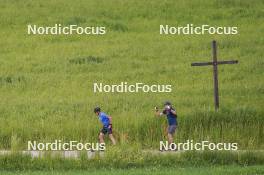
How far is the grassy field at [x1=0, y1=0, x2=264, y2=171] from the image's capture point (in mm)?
24391

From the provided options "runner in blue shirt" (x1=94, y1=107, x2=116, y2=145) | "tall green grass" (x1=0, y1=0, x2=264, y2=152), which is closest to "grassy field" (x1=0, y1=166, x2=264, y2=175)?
"runner in blue shirt" (x1=94, y1=107, x2=116, y2=145)

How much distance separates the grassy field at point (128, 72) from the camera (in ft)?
80.0

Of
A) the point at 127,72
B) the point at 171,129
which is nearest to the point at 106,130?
the point at 171,129

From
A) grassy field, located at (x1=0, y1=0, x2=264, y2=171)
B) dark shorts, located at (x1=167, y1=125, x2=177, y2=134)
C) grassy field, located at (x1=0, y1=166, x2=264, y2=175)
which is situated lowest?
grassy field, located at (x1=0, y1=166, x2=264, y2=175)

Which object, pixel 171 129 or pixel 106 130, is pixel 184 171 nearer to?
pixel 171 129

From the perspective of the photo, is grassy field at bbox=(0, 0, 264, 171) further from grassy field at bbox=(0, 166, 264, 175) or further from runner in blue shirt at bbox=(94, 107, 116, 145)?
grassy field at bbox=(0, 166, 264, 175)

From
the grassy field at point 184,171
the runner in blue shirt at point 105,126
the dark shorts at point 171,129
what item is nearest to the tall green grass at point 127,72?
the runner in blue shirt at point 105,126

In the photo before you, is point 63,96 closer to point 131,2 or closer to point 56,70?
point 56,70

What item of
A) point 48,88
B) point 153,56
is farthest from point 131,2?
point 48,88

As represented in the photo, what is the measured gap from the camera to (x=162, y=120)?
24.7 metres

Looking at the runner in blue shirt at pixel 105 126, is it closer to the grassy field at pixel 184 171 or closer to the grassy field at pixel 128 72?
the grassy field at pixel 128 72

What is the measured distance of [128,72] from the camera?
111ft

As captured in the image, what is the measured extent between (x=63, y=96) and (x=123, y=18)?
1581 centimetres

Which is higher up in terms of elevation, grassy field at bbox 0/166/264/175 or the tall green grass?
the tall green grass
